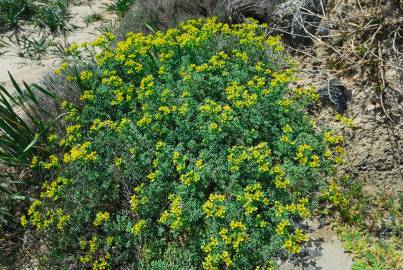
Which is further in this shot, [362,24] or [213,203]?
[362,24]

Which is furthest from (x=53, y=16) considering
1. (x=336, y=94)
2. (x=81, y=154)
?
(x=336, y=94)

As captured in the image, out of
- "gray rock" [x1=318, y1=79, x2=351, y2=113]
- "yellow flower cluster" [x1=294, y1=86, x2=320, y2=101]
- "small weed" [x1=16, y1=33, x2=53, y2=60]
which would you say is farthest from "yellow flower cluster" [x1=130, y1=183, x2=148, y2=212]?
"small weed" [x1=16, y1=33, x2=53, y2=60]

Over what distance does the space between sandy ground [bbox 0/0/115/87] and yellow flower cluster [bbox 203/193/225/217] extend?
146 inches

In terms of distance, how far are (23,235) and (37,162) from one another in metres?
0.71

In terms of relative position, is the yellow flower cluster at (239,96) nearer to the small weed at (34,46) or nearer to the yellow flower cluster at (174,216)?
the yellow flower cluster at (174,216)

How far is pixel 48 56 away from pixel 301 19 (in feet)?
14.1

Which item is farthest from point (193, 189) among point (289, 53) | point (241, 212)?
point (289, 53)

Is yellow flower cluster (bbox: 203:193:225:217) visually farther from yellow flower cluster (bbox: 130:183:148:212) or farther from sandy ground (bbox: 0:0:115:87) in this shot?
sandy ground (bbox: 0:0:115:87)

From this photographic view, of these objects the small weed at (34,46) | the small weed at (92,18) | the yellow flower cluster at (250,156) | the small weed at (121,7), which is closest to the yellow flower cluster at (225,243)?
the yellow flower cluster at (250,156)

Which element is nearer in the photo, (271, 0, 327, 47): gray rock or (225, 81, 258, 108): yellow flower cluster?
(225, 81, 258, 108): yellow flower cluster

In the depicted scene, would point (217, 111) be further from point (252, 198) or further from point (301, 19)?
point (301, 19)

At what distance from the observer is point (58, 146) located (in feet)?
13.4

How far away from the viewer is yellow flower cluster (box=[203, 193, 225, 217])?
2.99 m

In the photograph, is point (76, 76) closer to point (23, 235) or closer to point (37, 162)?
point (37, 162)
